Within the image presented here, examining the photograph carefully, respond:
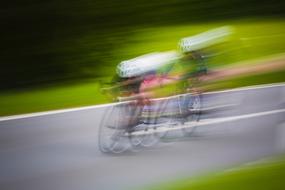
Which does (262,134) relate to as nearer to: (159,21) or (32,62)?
(32,62)

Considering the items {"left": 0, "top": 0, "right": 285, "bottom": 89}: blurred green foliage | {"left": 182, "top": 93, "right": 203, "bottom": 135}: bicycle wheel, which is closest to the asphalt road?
{"left": 182, "top": 93, "right": 203, "bottom": 135}: bicycle wheel

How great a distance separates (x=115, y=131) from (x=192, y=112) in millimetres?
1118

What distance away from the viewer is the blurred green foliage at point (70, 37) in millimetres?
10664

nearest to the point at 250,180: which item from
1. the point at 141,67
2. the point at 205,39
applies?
the point at 141,67

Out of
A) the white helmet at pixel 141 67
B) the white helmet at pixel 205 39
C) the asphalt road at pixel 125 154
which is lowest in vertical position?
the asphalt road at pixel 125 154

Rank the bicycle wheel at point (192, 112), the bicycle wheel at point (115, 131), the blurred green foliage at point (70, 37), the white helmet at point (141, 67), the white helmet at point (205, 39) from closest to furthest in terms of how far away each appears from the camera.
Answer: the bicycle wheel at point (115, 131), the bicycle wheel at point (192, 112), the white helmet at point (141, 67), the white helmet at point (205, 39), the blurred green foliage at point (70, 37)

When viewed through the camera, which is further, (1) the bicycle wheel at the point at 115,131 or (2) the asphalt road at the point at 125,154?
(1) the bicycle wheel at the point at 115,131

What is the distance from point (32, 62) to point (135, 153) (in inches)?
182

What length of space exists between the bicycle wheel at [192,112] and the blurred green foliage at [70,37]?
3.81 m

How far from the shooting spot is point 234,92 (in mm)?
9133

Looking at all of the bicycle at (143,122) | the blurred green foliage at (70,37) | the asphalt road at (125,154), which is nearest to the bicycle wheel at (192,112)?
the bicycle at (143,122)

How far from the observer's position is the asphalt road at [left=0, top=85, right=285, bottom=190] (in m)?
6.10

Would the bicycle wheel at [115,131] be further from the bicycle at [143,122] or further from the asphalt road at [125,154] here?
the asphalt road at [125,154]

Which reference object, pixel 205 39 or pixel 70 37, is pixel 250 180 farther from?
pixel 70 37
